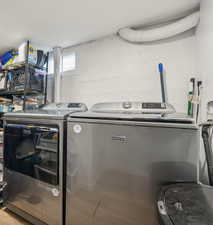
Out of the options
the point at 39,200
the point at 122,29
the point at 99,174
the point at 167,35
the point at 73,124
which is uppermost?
the point at 122,29

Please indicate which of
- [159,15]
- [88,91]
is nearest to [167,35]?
[159,15]

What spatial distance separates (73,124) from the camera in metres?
1.06

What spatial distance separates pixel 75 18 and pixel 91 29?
235 millimetres

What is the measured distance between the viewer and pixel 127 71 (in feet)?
5.32

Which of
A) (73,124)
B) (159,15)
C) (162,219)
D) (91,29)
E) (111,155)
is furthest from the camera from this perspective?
(91,29)

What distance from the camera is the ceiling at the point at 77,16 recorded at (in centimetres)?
120

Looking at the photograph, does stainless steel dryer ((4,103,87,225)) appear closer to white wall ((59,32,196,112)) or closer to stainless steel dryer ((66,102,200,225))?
stainless steel dryer ((66,102,200,225))

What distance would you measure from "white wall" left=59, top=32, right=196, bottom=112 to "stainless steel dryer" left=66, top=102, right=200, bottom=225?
55 cm

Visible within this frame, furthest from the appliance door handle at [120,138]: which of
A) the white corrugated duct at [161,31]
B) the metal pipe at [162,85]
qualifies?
the white corrugated duct at [161,31]

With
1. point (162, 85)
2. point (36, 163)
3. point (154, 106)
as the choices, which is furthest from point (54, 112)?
point (162, 85)

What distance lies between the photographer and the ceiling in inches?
47.4

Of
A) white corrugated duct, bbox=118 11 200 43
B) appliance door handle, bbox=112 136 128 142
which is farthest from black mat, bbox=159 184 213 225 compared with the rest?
white corrugated duct, bbox=118 11 200 43

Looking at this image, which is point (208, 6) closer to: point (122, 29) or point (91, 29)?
point (122, 29)

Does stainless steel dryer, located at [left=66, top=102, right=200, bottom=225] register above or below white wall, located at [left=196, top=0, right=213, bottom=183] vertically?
below
